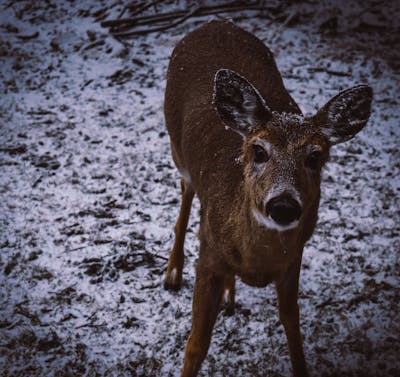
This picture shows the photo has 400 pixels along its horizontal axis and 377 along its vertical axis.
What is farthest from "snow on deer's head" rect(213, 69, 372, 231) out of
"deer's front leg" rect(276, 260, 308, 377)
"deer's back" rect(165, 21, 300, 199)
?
"deer's front leg" rect(276, 260, 308, 377)

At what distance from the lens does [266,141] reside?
248cm

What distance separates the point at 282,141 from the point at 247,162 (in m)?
0.29

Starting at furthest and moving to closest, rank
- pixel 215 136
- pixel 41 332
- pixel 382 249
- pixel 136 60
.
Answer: pixel 136 60 → pixel 382 249 → pixel 41 332 → pixel 215 136

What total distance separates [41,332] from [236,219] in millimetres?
1876

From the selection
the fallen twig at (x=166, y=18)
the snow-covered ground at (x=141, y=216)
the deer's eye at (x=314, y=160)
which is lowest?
the snow-covered ground at (x=141, y=216)

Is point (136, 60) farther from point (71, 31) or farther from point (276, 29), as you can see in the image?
point (276, 29)

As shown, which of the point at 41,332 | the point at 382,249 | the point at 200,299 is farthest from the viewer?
the point at 382,249

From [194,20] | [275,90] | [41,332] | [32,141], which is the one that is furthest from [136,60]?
[41,332]

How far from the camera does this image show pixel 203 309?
296cm

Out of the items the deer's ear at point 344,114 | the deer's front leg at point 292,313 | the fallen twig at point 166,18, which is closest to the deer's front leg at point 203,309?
the deer's front leg at point 292,313

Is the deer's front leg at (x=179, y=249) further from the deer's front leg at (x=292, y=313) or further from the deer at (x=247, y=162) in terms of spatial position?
the deer's front leg at (x=292, y=313)

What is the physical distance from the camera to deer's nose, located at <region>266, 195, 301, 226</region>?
215cm

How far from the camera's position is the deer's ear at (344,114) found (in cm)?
262

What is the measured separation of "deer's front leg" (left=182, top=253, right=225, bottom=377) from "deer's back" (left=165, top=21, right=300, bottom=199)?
0.56 m
